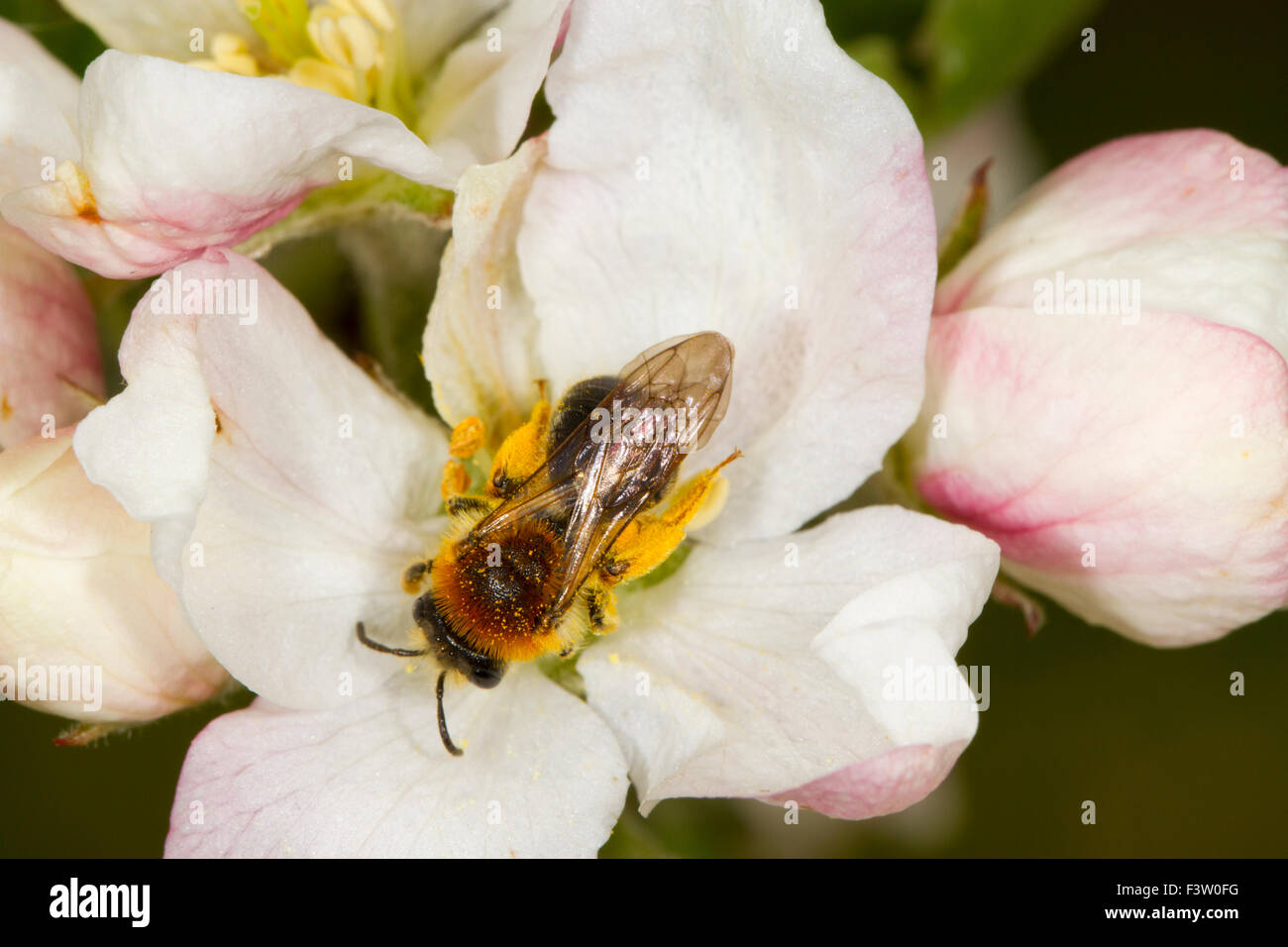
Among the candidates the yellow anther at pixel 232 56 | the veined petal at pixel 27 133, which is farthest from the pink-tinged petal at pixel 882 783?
the yellow anther at pixel 232 56

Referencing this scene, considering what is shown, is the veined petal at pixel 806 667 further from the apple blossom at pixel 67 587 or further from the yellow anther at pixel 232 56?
the yellow anther at pixel 232 56

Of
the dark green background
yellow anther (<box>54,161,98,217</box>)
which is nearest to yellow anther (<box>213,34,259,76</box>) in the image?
yellow anther (<box>54,161,98,217</box>)

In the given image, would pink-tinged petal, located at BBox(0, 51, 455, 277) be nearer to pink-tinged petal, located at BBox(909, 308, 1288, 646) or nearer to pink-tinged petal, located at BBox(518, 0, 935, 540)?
pink-tinged petal, located at BBox(518, 0, 935, 540)

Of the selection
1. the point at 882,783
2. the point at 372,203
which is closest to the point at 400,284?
the point at 372,203

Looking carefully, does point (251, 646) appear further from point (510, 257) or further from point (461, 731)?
point (510, 257)
